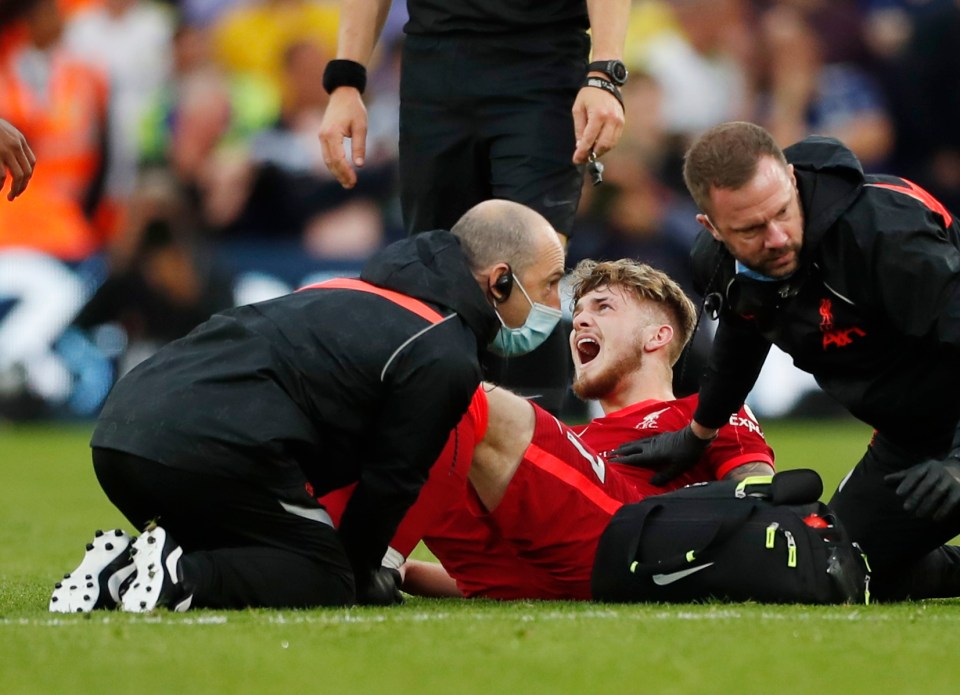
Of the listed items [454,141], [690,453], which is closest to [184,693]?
[690,453]

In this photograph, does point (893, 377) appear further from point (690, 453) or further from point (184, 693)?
point (184, 693)

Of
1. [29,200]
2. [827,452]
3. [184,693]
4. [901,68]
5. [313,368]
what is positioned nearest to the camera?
[184,693]

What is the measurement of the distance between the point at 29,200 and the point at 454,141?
24.0 feet

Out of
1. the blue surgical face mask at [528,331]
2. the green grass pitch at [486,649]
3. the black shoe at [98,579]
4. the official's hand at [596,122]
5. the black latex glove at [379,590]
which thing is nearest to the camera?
the green grass pitch at [486,649]

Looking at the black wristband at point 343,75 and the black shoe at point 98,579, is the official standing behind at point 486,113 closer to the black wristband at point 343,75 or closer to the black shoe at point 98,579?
the black wristband at point 343,75

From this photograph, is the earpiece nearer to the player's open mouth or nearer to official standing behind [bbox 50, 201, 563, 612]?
official standing behind [bbox 50, 201, 563, 612]

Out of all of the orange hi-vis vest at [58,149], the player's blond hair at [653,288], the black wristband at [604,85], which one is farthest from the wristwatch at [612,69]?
the orange hi-vis vest at [58,149]

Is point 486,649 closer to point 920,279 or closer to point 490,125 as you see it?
point 920,279

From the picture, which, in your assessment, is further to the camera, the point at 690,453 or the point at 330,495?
the point at 690,453

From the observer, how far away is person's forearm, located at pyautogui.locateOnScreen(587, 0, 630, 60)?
18.3 ft

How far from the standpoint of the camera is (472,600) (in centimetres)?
509

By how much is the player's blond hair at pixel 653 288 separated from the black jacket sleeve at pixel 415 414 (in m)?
1.65

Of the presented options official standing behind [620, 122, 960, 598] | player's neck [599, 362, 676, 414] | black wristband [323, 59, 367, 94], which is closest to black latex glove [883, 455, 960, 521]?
official standing behind [620, 122, 960, 598]

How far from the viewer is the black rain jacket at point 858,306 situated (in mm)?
4609
